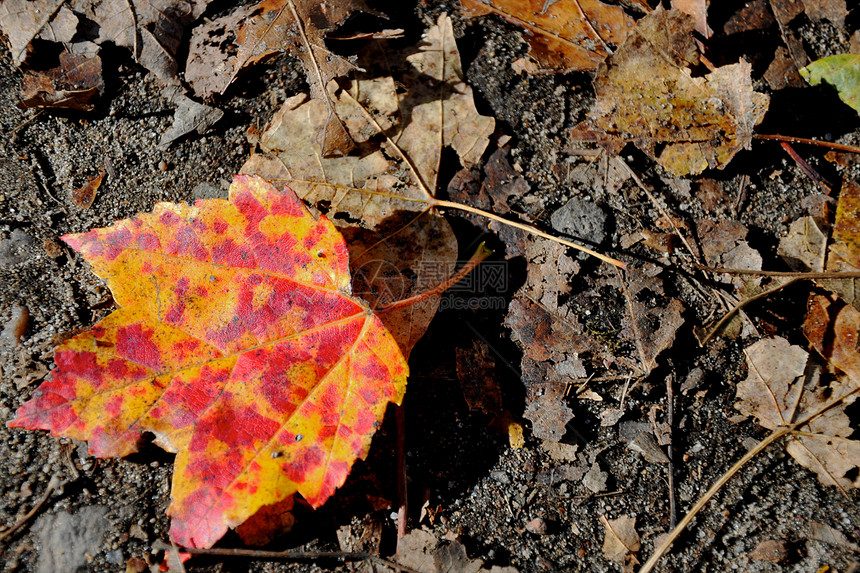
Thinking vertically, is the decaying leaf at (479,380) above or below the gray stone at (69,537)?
above

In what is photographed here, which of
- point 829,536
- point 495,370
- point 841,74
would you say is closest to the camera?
point 829,536

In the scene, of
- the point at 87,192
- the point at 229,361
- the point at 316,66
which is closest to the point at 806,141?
the point at 316,66

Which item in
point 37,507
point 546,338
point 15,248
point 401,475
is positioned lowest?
point 401,475

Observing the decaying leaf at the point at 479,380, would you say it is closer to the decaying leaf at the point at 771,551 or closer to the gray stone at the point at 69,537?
the decaying leaf at the point at 771,551

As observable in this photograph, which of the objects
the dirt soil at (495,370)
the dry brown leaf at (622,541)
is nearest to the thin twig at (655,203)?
the dirt soil at (495,370)

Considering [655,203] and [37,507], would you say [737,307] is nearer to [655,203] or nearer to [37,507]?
[655,203]

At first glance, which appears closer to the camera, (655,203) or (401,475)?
(401,475)

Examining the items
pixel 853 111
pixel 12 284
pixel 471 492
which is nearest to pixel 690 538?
pixel 471 492

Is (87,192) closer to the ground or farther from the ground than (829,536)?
farther from the ground
